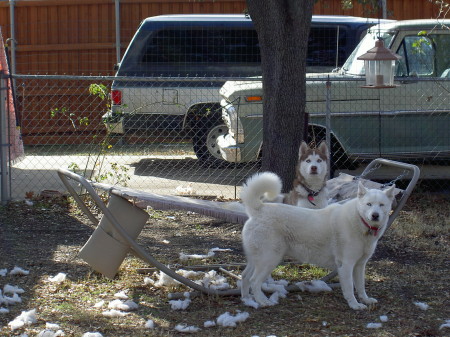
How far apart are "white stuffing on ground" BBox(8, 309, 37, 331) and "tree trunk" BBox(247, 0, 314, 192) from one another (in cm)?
311

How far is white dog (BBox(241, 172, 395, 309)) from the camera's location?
5.07m

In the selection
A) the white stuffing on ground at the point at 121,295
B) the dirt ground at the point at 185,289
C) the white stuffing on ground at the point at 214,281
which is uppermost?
the white stuffing on ground at the point at 214,281

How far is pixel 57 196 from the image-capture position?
8.73 metres

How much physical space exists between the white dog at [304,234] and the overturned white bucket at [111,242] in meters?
0.93

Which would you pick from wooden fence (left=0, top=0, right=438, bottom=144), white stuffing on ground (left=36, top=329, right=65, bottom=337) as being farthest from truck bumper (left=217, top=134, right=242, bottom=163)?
wooden fence (left=0, top=0, right=438, bottom=144)

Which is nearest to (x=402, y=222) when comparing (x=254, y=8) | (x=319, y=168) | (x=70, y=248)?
(x=319, y=168)

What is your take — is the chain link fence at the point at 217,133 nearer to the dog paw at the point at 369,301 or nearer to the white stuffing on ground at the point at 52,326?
the dog paw at the point at 369,301

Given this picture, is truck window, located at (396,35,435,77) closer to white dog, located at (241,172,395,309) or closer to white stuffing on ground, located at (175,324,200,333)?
white dog, located at (241,172,395,309)

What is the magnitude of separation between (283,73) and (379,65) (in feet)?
2.90

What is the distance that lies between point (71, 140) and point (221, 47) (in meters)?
3.59

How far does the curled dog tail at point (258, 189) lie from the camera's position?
5.04m

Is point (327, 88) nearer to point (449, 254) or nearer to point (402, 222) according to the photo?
point (402, 222)

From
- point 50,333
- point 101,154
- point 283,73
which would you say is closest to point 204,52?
point 101,154

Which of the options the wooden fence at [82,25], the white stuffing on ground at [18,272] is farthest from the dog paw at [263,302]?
the wooden fence at [82,25]
